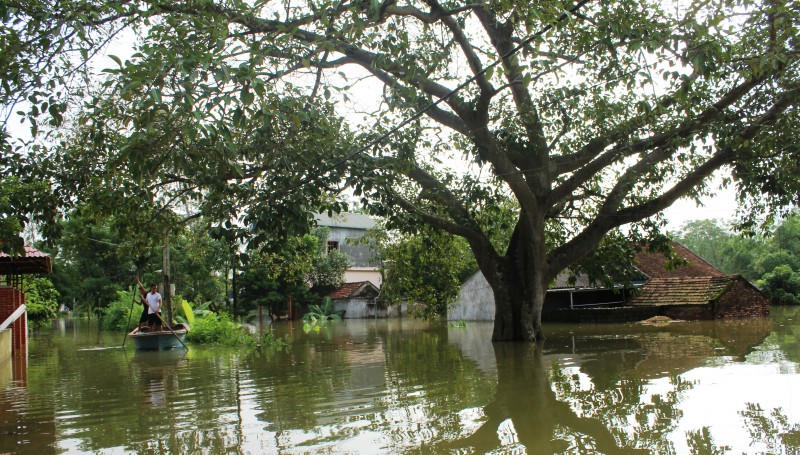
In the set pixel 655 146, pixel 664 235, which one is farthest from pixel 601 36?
pixel 664 235

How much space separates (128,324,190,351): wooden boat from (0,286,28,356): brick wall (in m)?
2.82

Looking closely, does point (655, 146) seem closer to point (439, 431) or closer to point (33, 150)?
point (439, 431)

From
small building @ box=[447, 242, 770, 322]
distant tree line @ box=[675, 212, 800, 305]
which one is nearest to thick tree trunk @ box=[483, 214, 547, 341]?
small building @ box=[447, 242, 770, 322]

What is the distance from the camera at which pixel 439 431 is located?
7.01 metres

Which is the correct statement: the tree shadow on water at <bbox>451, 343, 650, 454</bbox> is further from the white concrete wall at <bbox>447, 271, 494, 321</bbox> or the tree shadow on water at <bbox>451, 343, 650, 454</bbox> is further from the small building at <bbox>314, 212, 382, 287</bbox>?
the small building at <bbox>314, 212, 382, 287</bbox>

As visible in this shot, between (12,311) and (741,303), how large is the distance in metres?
24.1

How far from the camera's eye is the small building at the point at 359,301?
152ft

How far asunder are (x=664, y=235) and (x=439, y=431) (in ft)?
44.6

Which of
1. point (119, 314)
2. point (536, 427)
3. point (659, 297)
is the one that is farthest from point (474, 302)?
point (536, 427)

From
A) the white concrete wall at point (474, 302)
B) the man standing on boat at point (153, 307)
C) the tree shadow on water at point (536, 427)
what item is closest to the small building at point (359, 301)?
the white concrete wall at point (474, 302)

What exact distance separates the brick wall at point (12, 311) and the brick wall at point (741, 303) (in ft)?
73.5

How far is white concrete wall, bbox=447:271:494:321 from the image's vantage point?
33.0 m

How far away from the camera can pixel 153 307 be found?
2050cm

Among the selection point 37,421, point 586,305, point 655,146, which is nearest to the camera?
point 37,421
